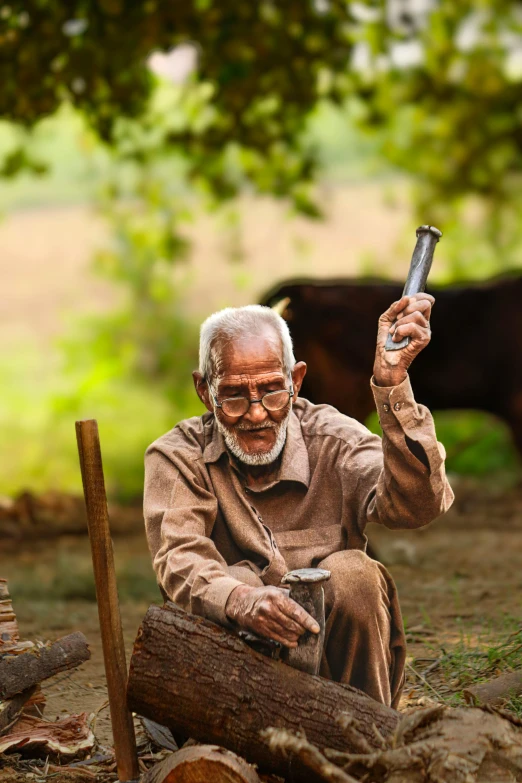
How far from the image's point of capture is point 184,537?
309cm

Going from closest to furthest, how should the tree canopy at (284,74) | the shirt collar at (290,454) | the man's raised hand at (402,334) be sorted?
the man's raised hand at (402,334), the shirt collar at (290,454), the tree canopy at (284,74)

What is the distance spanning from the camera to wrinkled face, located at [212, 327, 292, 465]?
10.2 ft

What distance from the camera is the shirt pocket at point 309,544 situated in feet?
10.5

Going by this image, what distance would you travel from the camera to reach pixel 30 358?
14.8 m

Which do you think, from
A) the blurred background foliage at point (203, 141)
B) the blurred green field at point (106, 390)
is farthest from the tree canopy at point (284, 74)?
the blurred green field at point (106, 390)

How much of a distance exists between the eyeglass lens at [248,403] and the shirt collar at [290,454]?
16 cm

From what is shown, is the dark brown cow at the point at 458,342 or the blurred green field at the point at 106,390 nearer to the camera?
the dark brown cow at the point at 458,342

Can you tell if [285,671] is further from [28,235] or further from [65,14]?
[28,235]

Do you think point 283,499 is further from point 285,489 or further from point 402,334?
point 402,334

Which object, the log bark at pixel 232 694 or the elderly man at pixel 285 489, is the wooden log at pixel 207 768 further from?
the elderly man at pixel 285 489

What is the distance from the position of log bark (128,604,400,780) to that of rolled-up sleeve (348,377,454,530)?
0.56 metres

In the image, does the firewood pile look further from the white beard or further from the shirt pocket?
the white beard

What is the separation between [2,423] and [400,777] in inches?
431

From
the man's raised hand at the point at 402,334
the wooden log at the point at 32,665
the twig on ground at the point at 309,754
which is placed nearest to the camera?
the twig on ground at the point at 309,754
